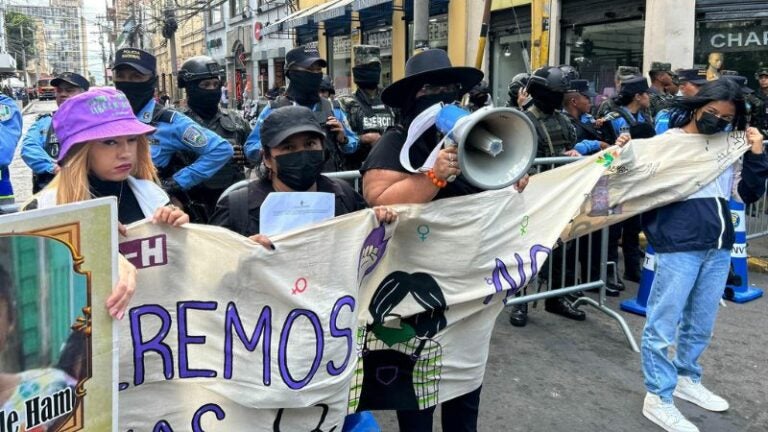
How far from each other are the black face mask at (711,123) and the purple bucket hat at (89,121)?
9.03 ft

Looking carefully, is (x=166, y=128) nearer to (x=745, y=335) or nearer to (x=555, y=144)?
(x=555, y=144)

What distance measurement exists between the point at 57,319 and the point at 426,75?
5.42ft

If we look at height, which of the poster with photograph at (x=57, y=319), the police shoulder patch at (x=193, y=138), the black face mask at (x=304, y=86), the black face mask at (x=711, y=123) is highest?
the black face mask at (x=304, y=86)

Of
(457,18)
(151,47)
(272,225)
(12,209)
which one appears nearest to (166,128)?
(12,209)

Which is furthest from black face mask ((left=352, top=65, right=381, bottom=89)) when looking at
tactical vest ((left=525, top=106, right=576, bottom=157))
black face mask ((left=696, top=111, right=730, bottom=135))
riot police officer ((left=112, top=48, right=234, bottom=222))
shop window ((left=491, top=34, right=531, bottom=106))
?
shop window ((left=491, top=34, right=531, bottom=106))

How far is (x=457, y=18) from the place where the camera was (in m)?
16.4

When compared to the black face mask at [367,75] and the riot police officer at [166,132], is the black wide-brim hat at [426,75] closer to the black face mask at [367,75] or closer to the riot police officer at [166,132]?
the riot police officer at [166,132]

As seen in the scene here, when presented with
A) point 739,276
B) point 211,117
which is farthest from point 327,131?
point 739,276

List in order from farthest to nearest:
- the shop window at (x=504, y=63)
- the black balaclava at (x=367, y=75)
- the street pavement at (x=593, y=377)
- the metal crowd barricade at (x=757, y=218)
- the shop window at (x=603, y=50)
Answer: the shop window at (x=504, y=63) → the shop window at (x=603, y=50) → the metal crowd barricade at (x=757, y=218) → the black balaclava at (x=367, y=75) → the street pavement at (x=593, y=377)

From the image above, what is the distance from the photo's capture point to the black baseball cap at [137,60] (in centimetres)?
397

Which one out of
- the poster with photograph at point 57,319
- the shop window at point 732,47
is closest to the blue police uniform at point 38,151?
the poster with photograph at point 57,319

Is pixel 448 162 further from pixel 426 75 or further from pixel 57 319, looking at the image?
pixel 57 319

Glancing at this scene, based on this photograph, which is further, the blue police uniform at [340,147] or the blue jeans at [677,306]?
the blue police uniform at [340,147]

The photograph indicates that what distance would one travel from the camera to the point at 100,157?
2.25m
